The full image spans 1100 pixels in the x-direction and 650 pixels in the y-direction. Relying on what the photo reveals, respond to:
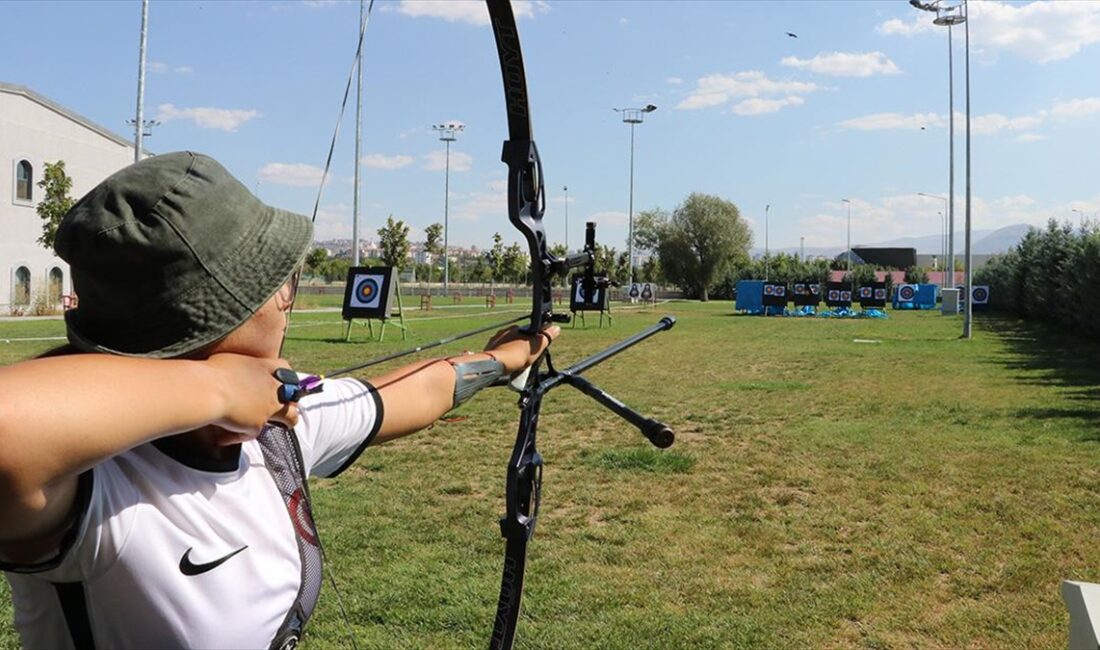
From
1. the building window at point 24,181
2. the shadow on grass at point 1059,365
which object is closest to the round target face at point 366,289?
the shadow on grass at point 1059,365

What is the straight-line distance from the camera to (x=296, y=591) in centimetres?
106

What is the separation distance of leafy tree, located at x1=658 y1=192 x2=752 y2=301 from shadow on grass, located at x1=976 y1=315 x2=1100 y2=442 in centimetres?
4153

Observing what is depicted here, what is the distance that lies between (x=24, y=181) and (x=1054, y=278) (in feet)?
102

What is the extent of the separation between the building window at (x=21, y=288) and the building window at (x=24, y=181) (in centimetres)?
233

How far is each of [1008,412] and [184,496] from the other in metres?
8.80

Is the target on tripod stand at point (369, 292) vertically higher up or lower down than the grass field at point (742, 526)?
higher up

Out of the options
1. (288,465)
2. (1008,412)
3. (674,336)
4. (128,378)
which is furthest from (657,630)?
(674,336)

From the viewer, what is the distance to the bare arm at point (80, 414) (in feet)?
2.07

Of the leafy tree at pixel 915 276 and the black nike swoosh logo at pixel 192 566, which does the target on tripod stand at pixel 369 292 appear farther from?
the leafy tree at pixel 915 276

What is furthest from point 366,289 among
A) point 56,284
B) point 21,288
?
point 21,288

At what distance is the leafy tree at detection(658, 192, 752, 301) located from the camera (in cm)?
6297

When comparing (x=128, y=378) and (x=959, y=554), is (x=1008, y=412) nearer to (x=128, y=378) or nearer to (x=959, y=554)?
(x=959, y=554)

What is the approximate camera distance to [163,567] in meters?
0.88

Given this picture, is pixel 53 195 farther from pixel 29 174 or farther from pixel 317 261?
pixel 317 261
